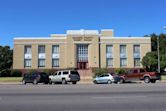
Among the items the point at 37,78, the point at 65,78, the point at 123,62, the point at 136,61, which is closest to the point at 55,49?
the point at 123,62

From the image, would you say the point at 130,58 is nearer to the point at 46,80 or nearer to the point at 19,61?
the point at 19,61

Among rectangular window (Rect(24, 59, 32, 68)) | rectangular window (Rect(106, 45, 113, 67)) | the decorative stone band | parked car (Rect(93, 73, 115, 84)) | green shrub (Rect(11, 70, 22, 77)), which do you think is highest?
the decorative stone band

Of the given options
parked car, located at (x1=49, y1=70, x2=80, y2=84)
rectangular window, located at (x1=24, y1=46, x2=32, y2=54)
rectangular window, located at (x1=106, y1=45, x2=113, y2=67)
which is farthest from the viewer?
rectangular window, located at (x1=106, y1=45, x2=113, y2=67)

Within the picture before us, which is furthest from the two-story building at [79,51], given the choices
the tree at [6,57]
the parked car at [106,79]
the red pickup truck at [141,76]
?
the parked car at [106,79]

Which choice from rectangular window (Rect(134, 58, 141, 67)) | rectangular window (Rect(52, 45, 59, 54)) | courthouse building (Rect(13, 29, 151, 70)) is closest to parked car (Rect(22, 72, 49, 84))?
courthouse building (Rect(13, 29, 151, 70))

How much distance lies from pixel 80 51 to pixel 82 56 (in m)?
1.34

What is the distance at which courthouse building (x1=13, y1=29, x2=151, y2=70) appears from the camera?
291 feet

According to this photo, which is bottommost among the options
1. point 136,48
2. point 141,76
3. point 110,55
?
point 141,76

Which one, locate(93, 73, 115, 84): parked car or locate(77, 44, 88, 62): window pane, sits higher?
locate(77, 44, 88, 62): window pane

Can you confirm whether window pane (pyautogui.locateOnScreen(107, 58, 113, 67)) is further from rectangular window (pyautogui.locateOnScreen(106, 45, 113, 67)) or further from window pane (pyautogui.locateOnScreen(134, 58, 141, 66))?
window pane (pyautogui.locateOnScreen(134, 58, 141, 66))

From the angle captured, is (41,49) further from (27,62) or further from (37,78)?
(37,78)

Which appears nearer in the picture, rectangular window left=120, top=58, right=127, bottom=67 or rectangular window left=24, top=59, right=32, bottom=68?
rectangular window left=24, top=59, right=32, bottom=68

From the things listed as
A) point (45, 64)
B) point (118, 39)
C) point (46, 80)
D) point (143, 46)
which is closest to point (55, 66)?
point (45, 64)

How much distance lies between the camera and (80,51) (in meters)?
89.6
